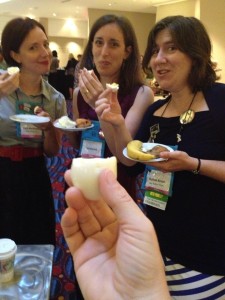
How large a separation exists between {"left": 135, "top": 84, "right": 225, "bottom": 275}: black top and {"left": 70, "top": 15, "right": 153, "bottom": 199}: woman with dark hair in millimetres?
351

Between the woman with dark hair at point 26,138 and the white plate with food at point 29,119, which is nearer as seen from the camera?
the white plate with food at point 29,119

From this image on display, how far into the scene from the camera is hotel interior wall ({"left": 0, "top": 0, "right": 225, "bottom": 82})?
729 centimetres

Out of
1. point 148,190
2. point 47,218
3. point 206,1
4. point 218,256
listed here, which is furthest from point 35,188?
point 206,1

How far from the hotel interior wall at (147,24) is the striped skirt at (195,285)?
3.15 ft

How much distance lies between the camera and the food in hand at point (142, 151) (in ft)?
4.10

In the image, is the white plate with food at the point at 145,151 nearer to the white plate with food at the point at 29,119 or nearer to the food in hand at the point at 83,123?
the food in hand at the point at 83,123

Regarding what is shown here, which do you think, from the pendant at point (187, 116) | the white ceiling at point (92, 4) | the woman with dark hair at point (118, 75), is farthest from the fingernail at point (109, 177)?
the white ceiling at point (92, 4)

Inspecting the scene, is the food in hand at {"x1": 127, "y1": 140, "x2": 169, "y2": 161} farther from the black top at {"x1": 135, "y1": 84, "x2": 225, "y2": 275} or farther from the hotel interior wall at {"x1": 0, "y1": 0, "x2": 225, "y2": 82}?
the hotel interior wall at {"x1": 0, "y1": 0, "x2": 225, "y2": 82}

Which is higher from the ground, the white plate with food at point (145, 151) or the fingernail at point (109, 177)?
the fingernail at point (109, 177)

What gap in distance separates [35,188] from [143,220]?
1.27 meters

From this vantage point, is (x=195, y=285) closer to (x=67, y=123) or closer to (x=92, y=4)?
(x=67, y=123)

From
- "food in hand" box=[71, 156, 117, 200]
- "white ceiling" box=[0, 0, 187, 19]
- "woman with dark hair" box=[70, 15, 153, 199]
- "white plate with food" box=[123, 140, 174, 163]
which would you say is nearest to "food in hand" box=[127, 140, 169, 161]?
"white plate with food" box=[123, 140, 174, 163]

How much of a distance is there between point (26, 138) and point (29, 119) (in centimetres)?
17

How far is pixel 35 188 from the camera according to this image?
72.3 inches
